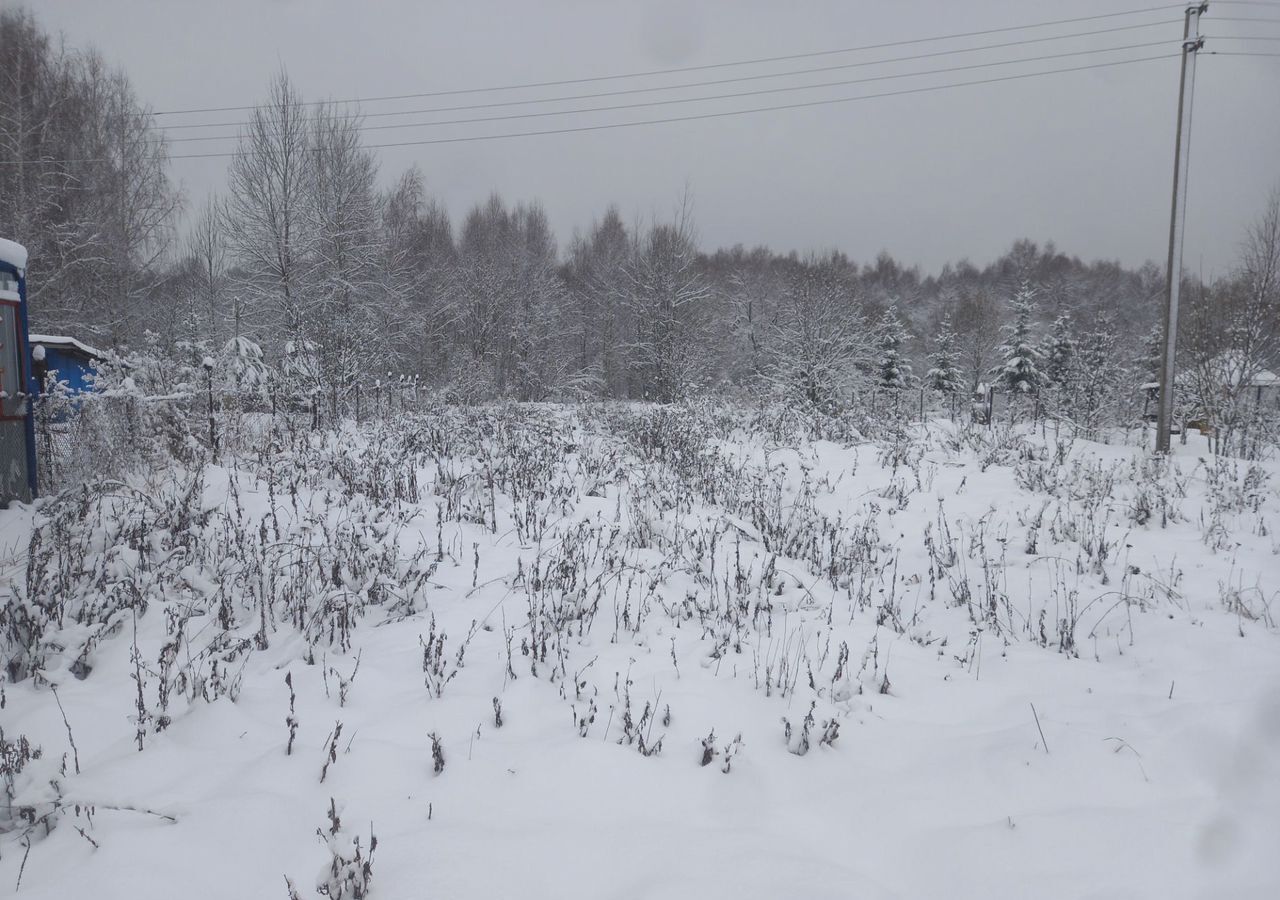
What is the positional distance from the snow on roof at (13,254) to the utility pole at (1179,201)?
16.6 metres

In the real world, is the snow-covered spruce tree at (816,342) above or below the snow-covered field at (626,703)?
above

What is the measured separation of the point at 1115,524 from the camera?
233 inches

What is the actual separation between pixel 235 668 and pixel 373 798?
1556 mm

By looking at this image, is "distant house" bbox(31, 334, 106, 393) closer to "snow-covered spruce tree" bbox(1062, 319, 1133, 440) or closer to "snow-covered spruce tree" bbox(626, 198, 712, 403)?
"snow-covered spruce tree" bbox(626, 198, 712, 403)

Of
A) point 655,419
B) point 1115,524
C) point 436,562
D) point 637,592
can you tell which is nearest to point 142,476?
point 436,562

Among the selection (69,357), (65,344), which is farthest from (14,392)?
(69,357)

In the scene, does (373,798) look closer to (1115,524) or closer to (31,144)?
(1115,524)

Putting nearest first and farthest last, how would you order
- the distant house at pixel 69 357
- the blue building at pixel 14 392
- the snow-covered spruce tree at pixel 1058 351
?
the blue building at pixel 14 392
the distant house at pixel 69 357
the snow-covered spruce tree at pixel 1058 351

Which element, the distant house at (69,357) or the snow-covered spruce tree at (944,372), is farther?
the snow-covered spruce tree at (944,372)

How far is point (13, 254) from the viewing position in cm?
605

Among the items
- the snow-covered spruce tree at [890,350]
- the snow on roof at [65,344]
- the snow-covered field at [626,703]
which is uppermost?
the snow-covered spruce tree at [890,350]

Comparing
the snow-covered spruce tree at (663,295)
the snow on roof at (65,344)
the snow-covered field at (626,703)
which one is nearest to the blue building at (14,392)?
the snow-covered field at (626,703)

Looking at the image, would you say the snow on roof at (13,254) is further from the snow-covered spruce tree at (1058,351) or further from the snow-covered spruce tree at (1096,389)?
the snow-covered spruce tree at (1058,351)

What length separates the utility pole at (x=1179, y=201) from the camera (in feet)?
37.6
